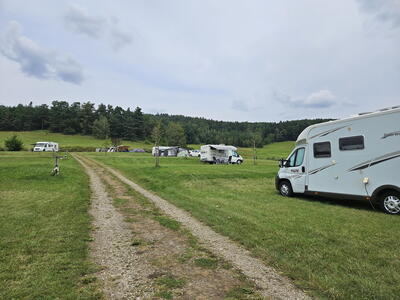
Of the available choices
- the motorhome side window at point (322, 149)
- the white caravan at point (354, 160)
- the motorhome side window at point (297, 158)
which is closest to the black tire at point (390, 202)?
the white caravan at point (354, 160)

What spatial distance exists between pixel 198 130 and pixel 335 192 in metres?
105

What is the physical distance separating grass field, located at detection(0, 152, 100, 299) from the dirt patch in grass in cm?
81

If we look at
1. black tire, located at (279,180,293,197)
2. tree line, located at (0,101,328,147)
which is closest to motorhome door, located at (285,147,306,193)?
black tire, located at (279,180,293,197)

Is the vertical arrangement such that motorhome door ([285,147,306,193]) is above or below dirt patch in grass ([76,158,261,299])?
above

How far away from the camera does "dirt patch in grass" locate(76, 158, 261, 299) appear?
348 cm

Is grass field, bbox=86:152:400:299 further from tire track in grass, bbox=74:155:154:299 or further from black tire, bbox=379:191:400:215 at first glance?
tire track in grass, bbox=74:155:154:299

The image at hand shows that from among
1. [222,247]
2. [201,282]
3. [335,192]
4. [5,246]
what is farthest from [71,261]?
[335,192]

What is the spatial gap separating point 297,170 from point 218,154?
26.3m

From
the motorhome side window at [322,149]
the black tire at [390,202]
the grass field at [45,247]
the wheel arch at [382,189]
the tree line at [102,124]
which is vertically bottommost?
the grass field at [45,247]

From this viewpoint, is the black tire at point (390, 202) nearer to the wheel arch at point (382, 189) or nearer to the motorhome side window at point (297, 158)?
the wheel arch at point (382, 189)

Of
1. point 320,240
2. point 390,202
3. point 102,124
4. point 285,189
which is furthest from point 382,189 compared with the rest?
point 102,124

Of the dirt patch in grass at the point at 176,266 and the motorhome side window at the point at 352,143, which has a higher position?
the motorhome side window at the point at 352,143

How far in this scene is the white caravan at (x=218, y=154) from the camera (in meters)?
37.4

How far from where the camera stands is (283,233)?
19.7ft
